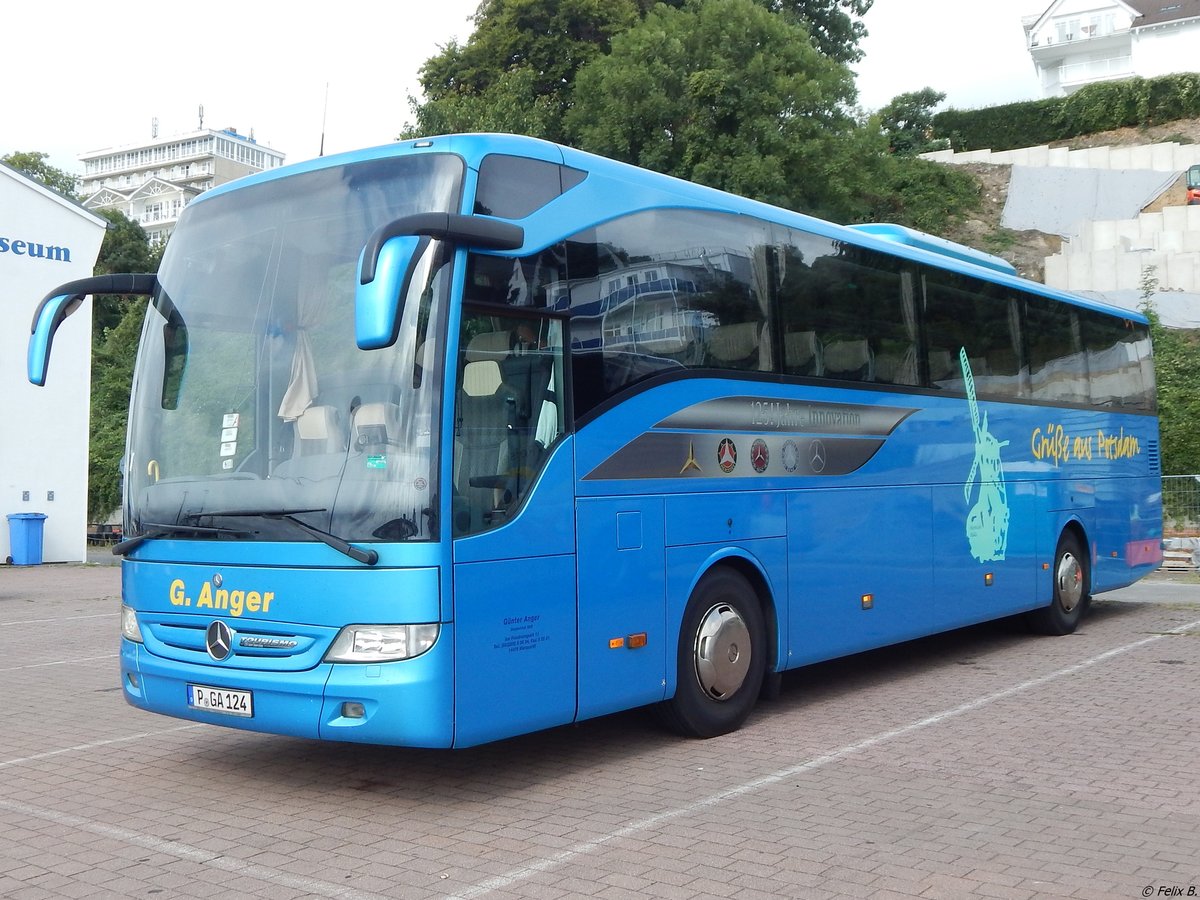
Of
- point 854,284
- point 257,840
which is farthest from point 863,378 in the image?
point 257,840

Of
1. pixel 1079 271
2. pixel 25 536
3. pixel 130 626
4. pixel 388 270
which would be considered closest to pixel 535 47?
pixel 1079 271

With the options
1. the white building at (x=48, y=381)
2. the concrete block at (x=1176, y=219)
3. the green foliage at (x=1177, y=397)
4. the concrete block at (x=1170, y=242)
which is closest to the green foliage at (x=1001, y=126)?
the concrete block at (x=1176, y=219)

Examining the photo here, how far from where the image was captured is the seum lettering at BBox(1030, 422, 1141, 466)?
12852mm

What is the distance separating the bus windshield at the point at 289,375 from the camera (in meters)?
6.14

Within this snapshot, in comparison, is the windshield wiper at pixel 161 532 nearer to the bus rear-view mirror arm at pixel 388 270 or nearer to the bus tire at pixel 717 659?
the bus rear-view mirror arm at pixel 388 270

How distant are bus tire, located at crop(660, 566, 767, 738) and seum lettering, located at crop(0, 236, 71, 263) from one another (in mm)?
22156

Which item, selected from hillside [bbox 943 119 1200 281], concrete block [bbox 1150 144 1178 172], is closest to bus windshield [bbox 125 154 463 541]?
hillside [bbox 943 119 1200 281]

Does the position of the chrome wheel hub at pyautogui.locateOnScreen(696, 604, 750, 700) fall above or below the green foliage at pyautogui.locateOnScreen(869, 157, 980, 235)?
below

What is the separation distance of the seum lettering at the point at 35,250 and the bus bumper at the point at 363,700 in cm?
2233

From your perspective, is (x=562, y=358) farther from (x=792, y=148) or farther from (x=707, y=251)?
(x=792, y=148)

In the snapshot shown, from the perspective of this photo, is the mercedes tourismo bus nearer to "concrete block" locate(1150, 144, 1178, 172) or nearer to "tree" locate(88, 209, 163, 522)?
"tree" locate(88, 209, 163, 522)

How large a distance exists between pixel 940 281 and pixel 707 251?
384cm

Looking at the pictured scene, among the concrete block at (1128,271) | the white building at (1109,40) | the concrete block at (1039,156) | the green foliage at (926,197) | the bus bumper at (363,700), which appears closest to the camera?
the bus bumper at (363,700)

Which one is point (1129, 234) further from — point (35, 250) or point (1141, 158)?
point (35, 250)
